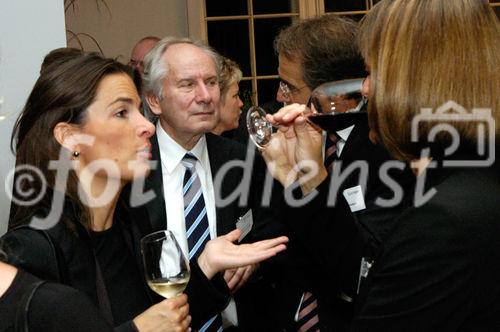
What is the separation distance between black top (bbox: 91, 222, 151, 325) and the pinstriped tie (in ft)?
1.74

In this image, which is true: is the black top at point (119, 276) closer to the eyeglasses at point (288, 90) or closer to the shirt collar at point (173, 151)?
the shirt collar at point (173, 151)

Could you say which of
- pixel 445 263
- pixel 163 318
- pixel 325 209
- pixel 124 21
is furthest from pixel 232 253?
pixel 124 21

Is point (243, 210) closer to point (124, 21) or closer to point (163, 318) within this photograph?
point (163, 318)

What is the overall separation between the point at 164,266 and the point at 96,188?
45 centimetres

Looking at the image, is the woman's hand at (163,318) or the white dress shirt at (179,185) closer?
the woman's hand at (163,318)

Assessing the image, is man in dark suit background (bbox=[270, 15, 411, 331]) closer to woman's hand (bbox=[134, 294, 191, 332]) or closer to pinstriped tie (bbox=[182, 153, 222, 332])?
pinstriped tie (bbox=[182, 153, 222, 332])

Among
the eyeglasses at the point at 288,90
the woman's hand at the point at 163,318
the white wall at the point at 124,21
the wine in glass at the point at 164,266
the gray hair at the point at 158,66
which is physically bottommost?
the woman's hand at the point at 163,318

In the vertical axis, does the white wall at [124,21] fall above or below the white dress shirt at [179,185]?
above

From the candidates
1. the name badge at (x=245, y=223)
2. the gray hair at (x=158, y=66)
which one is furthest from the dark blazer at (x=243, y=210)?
the gray hair at (x=158, y=66)

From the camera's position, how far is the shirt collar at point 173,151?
2.81 m

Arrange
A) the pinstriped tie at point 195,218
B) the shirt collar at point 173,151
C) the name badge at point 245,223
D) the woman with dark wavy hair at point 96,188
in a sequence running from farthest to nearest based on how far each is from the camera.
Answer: the shirt collar at point 173,151, the pinstriped tie at point 195,218, the name badge at point 245,223, the woman with dark wavy hair at point 96,188

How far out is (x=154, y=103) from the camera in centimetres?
303

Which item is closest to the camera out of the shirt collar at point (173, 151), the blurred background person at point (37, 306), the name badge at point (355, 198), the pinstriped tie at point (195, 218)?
the blurred background person at point (37, 306)

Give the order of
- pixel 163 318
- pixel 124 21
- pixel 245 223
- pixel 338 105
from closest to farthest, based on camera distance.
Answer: pixel 163 318 < pixel 338 105 < pixel 245 223 < pixel 124 21
